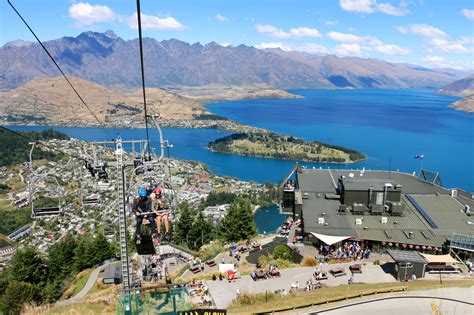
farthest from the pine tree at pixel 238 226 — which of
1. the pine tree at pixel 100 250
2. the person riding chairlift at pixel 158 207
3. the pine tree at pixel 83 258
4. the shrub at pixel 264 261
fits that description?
the person riding chairlift at pixel 158 207

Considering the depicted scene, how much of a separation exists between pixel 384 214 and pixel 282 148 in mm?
111328

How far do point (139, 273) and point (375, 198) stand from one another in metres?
18.6

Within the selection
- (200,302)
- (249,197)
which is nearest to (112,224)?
(249,197)

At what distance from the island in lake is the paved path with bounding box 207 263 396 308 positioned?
103000 millimetres

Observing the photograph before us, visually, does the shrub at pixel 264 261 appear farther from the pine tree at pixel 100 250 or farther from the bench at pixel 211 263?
the pine tree at pixel 100 250

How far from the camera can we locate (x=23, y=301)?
19.8 metres

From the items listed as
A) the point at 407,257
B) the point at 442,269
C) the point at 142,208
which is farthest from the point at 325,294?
the point at 142,208

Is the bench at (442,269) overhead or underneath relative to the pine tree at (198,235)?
overhead

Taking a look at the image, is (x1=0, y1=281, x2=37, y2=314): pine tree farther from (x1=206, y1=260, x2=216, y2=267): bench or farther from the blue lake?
the blue lake

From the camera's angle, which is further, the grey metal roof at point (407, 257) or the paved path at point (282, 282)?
the grey metal roof at point (407, 257)

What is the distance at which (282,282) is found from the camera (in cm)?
1842

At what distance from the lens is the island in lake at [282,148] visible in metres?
124

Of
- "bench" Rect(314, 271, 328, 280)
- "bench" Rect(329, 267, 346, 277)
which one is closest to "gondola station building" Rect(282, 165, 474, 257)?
"bench" Rect(329, 267, 346, 277)

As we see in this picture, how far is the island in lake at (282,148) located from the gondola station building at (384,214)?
87.0m
